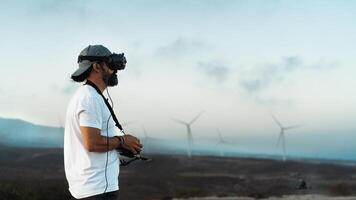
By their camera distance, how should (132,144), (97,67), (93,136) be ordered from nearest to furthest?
(93,136)
(132,144)
(97,67)

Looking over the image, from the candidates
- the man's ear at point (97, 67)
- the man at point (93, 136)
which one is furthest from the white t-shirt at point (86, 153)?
the man's ear at point (97, 67)

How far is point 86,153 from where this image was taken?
480 centimetres

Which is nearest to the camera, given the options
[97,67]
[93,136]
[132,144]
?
[93,136]

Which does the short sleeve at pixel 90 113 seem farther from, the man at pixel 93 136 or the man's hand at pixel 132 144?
the man's hand at pixel 132 144

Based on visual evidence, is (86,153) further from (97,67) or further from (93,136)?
(97,67)

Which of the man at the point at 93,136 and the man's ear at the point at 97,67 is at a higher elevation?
the man's ear at the point at 97,67

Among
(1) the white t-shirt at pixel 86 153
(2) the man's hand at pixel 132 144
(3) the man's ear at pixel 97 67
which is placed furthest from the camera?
(3) the man's ear at pixel 97 67

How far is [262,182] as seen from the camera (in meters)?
93.9

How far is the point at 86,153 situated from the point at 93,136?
15 cm

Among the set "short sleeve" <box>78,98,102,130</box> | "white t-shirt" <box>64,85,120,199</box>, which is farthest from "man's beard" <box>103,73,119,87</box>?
"short sleeve" <box>78,98,102,130</box>

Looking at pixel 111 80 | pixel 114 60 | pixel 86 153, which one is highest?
pixel 114 60

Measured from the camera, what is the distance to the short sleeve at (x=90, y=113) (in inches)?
188

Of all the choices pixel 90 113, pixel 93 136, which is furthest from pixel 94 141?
pixel 90 113

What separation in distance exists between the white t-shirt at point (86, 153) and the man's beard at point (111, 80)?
16cm
